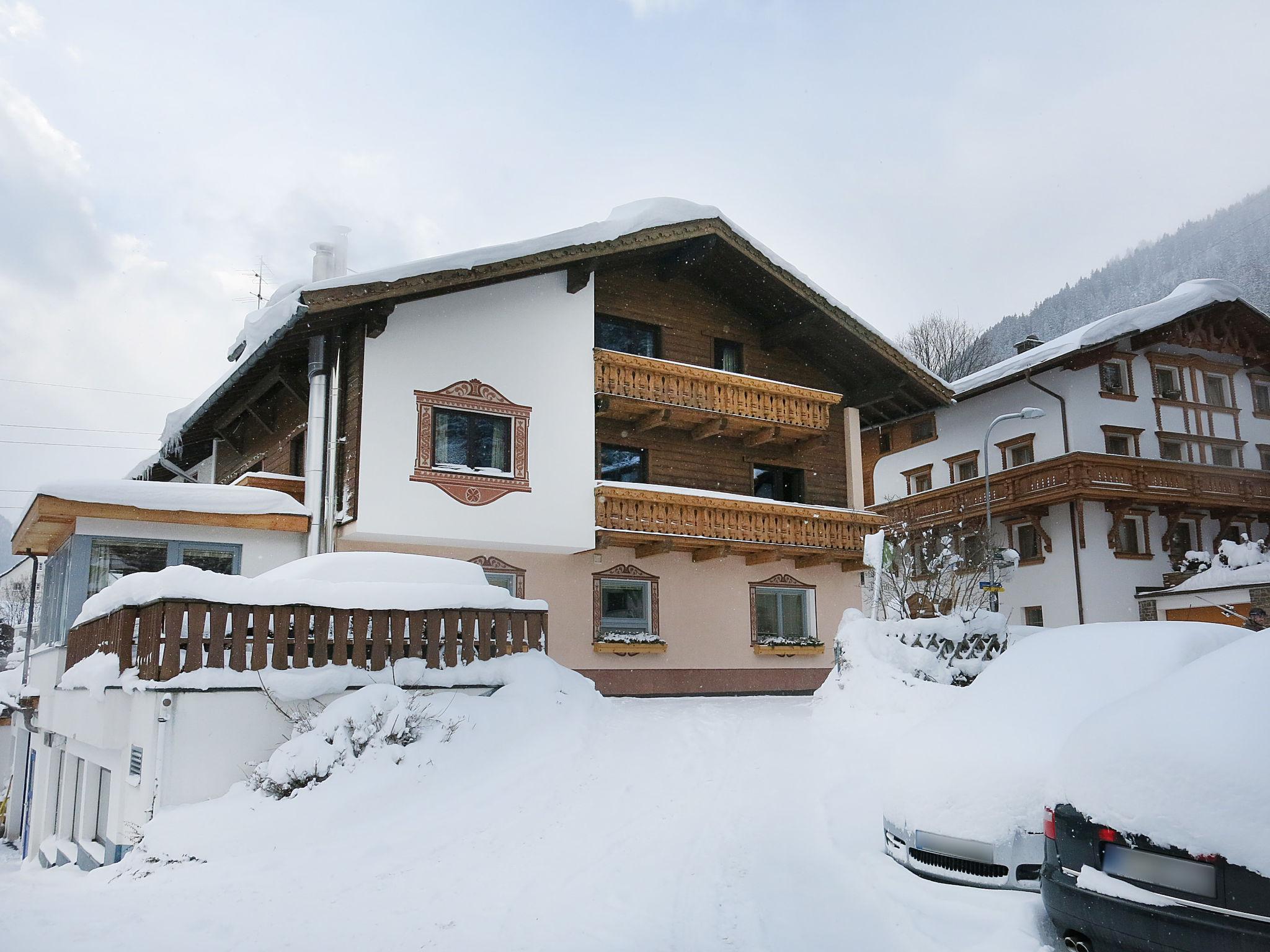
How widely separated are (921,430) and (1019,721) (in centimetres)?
3050

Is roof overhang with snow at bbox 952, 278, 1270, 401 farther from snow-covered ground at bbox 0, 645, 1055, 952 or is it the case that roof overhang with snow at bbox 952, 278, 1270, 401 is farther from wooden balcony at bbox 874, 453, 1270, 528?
snow-covered ground at bbox 0, 645, 1055, 952

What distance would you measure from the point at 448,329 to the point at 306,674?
957 cm

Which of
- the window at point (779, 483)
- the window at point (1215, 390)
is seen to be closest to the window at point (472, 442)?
the window at point (779, 483)

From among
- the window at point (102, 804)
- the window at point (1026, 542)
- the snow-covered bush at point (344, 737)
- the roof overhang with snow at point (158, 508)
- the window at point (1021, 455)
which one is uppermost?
the window at point (1021, 455)

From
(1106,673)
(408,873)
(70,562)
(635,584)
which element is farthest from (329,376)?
(1106,673)

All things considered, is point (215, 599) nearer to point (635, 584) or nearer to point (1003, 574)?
point (635, 584)

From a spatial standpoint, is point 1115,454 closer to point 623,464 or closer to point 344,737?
point 623,464

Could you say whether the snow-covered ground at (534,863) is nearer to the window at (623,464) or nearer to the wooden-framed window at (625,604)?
the wooden-framed window at (625,604)

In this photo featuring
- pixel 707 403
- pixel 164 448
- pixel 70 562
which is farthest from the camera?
pixel 164 448

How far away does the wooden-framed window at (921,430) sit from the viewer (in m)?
35.7

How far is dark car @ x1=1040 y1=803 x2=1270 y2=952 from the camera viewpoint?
4.29 m

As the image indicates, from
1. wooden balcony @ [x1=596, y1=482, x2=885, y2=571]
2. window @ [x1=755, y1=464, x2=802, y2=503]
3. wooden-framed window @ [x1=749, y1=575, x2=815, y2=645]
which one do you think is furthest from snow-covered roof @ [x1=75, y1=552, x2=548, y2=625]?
window @ [x1=755, y1=464, x2=802, y2=503]

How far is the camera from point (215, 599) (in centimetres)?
893

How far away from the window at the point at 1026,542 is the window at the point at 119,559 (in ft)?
78.5
